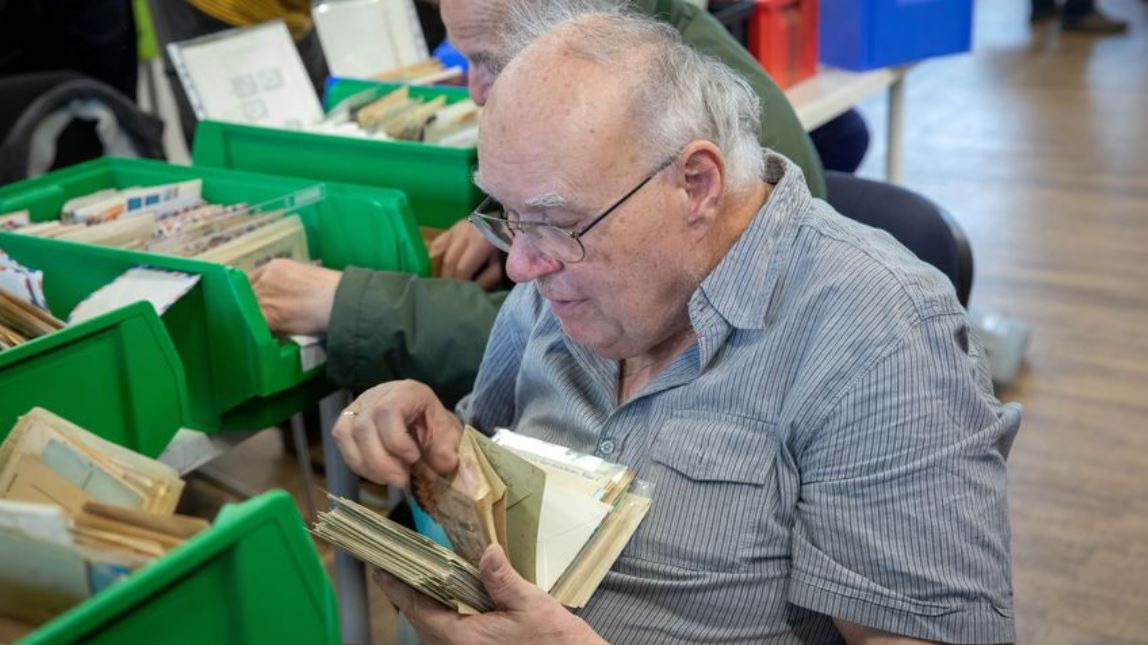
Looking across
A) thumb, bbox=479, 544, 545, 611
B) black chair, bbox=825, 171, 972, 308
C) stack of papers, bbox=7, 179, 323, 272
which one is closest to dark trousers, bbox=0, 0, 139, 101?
stack of papers, bbox=7, 179, 323, 272

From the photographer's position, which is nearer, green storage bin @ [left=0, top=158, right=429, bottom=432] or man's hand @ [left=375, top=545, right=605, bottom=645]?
man's hand @ [left=375, top=545, right=605, bottom=645]

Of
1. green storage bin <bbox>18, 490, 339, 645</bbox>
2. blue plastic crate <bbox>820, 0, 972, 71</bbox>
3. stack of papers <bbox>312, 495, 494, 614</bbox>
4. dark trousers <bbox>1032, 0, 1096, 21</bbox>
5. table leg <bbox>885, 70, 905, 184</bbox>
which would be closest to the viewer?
green storage bin <bbox>18, 490, 339, 645</bbox>

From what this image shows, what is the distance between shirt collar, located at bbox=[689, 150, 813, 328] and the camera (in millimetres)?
1366

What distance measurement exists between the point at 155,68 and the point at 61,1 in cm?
232

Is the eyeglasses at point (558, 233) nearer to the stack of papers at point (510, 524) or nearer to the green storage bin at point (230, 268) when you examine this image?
the stack of papers at point (510, 524)

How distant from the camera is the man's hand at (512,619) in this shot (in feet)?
3.96

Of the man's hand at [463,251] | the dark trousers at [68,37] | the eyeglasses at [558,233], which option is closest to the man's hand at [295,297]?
the man's hand at [463,251]

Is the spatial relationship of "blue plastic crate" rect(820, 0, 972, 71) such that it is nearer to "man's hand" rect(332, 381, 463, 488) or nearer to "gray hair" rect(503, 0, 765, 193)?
"gray hair" rect(503, 0, 765, 193)

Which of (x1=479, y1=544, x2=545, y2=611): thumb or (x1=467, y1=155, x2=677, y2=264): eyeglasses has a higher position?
(x1=467, y1=155, x2=677, y2=264): eyeglasses

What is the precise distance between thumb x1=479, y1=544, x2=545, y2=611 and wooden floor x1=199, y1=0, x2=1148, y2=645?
1.38 metres

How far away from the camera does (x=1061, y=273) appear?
422cm

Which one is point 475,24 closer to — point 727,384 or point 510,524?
point 727,384

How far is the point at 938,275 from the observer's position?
4.59 ft

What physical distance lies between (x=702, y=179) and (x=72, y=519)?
2.34ft
